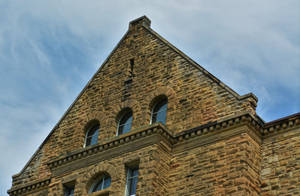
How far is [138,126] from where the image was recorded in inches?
1131

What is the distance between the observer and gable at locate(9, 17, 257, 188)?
2753cm

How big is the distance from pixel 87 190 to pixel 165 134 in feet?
11.8

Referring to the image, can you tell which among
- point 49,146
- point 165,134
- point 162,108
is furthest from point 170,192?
point 49,146

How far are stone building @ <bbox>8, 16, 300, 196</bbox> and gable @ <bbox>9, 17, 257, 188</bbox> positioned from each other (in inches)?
1.9

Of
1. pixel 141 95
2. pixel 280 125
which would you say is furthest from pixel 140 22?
pixel 280 125

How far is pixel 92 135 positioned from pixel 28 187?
11.3ft

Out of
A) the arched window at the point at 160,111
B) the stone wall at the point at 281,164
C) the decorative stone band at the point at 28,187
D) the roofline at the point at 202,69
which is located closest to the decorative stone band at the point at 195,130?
the stone wall at the point at 281,164

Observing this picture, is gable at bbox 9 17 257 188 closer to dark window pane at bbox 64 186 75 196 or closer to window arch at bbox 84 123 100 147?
window arch at bbox 84 123 100 147

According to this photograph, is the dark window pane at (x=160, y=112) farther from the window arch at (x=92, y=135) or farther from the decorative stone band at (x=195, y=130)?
the window arch at (x=92, y=135)

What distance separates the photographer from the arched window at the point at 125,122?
29.6 meters

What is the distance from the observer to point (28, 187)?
102ft

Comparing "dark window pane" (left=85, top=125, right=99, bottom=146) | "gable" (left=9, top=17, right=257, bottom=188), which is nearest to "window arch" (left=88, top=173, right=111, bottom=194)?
"gable" (left=9, top=17, right=257, bottom=188)

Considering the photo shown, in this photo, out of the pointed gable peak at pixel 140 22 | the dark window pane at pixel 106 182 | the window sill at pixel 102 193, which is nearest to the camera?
the window sill at pixel 102 193

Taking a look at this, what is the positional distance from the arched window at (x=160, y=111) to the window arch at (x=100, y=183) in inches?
117
